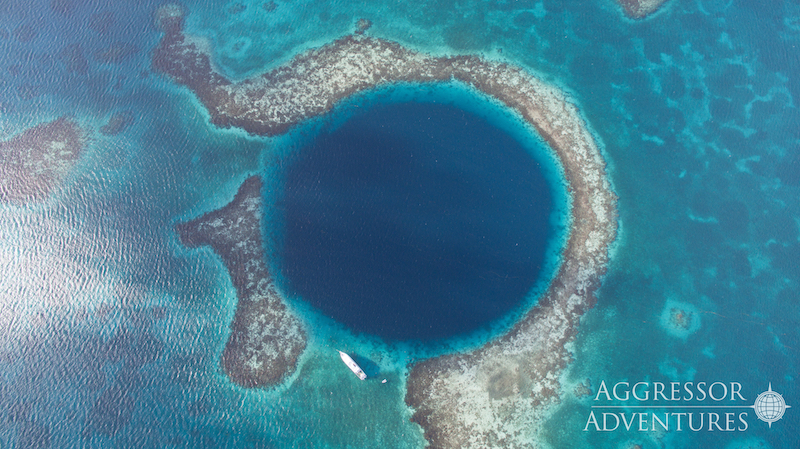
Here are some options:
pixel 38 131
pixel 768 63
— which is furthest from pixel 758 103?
pixel 38 131

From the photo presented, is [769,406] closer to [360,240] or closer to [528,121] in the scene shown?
[528,121]

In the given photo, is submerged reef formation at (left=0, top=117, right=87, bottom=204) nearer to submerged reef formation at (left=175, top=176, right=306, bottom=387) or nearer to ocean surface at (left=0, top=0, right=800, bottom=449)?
ocean surface at (left=0, top=0, right=800, bottom=449)

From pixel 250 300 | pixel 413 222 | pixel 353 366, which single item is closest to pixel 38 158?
pixel 250 300

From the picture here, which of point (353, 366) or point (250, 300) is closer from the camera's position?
point (353, 366)

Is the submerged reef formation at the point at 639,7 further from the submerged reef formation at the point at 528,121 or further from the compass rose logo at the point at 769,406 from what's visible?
the compass rose logo at the point at 769,406

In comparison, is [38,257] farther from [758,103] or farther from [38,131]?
[758,103]

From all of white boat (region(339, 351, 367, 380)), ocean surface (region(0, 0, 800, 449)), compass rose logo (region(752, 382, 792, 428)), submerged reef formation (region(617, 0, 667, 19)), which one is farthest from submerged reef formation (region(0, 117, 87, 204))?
compass rose logo (region(752, 382, 792, 428))
